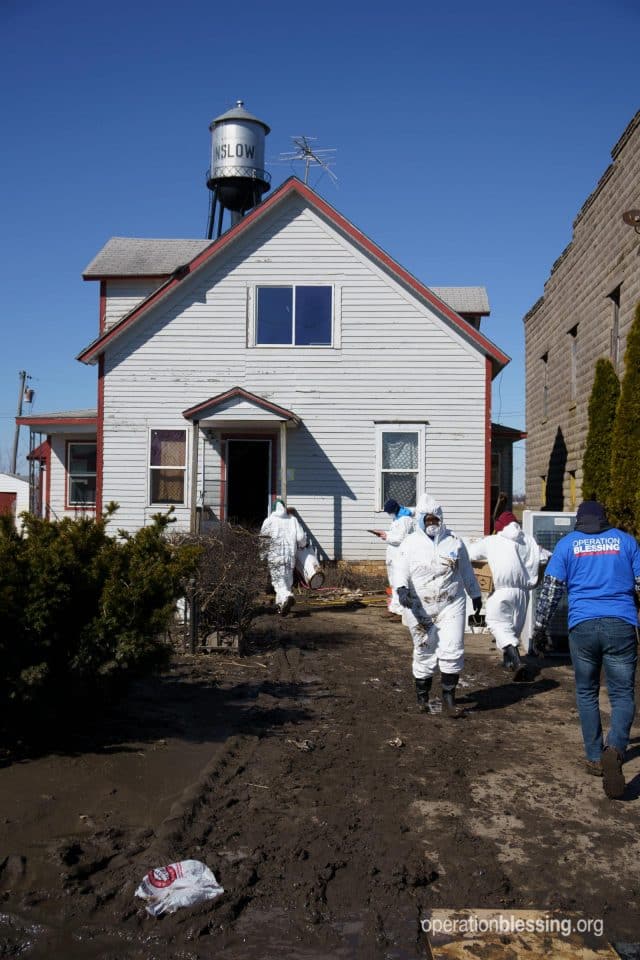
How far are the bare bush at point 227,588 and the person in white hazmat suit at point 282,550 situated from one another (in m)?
1.09

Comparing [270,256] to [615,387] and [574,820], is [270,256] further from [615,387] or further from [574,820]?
[574,820]

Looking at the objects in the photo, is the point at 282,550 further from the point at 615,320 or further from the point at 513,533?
the point at 615,320

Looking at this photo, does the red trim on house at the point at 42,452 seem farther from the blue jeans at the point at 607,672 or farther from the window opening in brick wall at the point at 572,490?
the blue jeans at the point at 607,672

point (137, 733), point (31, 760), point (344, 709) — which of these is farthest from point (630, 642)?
point (31, 760)

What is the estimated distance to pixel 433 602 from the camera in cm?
830

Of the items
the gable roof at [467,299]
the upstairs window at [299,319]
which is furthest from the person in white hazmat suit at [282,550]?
the gable roof at [467,299]

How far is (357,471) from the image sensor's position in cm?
1756

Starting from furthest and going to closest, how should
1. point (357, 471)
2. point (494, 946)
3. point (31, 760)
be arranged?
point (357, 471) → point (31, 760) → point (494, 946)

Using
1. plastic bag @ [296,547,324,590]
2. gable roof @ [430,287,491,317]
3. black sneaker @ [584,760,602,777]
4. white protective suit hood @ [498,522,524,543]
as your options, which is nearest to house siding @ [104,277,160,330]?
gable roof @ [430,287,491,317]

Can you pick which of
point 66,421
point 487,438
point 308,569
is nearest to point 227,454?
point 308,569

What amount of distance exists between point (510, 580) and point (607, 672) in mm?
3954

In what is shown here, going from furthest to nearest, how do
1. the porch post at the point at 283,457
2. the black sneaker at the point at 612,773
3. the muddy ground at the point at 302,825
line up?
the porch post at the point at 283,457 < the black sneaker at the point at 612,773 < the muddy ground at the point at 302,825

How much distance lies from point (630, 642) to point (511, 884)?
7.61ft

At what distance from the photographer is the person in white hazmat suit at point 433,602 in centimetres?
815
